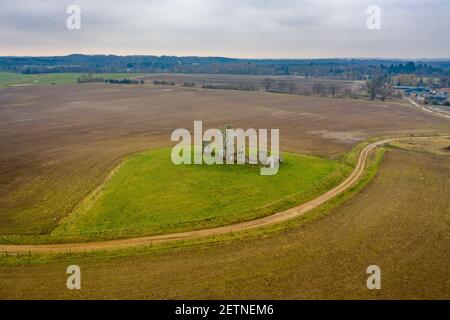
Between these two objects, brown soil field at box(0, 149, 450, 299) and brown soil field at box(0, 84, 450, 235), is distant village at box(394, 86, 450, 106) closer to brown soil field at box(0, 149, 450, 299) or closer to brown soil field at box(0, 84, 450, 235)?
brown soil field at box(0, 84, 450, 235)

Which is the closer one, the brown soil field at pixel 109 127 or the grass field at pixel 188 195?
the grass field at pixel 188 195

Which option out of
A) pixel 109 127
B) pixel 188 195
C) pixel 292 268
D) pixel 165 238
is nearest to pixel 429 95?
pixel 109 127

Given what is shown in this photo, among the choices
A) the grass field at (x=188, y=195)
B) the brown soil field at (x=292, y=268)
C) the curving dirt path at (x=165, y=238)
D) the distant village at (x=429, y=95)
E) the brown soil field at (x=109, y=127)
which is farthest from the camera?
the distant village at (x=429, y=95)

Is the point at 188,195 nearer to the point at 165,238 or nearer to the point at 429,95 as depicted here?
the point at 165,238

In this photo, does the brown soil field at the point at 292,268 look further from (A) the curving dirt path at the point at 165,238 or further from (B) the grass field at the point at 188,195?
(B) the grass field at the point at 188,195

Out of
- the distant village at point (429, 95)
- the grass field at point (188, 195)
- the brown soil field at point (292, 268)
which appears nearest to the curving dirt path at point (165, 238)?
the grass field at point (188, 195)
